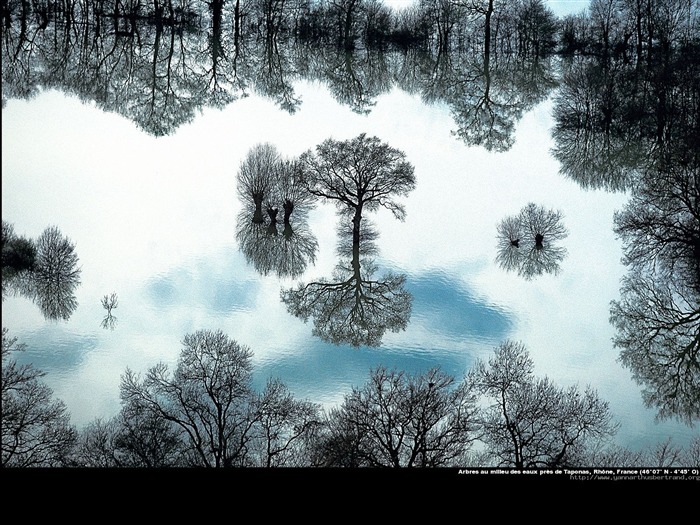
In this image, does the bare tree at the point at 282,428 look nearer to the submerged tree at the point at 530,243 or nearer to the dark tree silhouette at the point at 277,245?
the dark tree silhouette at the point at 277,245

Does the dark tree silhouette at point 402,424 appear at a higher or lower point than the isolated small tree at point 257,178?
lower

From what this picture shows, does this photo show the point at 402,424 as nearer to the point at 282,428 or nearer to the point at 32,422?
the point at 282,428

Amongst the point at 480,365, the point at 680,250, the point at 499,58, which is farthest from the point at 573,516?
the point at 499,58

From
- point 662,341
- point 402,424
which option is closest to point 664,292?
point 662,341

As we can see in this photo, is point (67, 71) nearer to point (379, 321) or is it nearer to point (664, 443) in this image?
point (379, 321)

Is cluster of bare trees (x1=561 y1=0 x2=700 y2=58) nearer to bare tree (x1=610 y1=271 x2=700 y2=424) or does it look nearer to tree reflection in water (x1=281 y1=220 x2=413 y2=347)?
bare tree (x1=610 y1=271 x2=700 y2=424)

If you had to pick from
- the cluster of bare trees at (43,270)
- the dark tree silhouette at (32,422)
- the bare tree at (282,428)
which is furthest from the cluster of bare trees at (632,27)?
the dark tree silhouette at (32,422)
